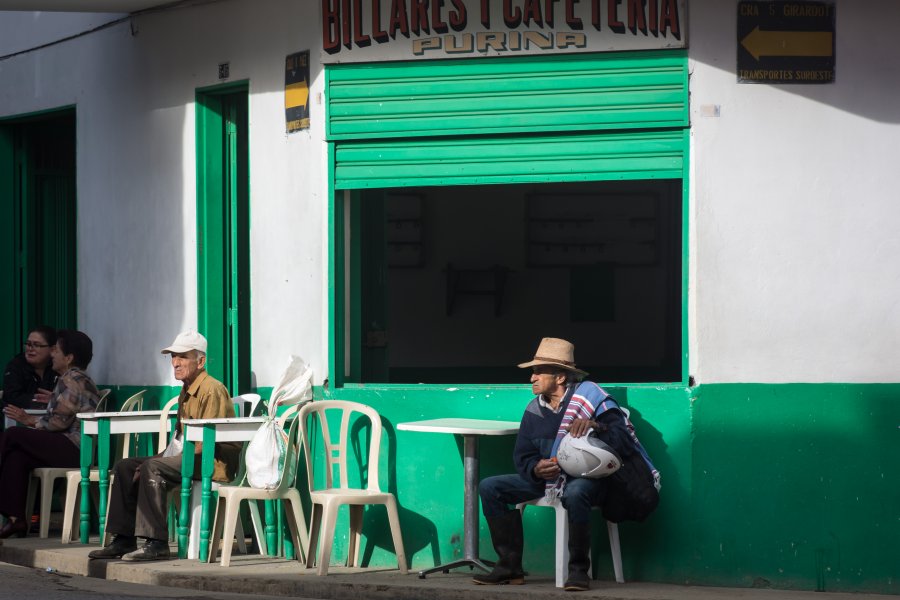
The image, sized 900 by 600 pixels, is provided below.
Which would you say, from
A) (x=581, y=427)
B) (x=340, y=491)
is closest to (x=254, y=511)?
(x=340, y=491)

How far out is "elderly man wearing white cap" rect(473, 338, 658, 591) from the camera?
752 centimetres

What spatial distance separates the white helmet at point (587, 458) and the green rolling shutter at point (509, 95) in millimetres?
1841

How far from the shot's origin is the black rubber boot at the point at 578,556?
752 cm

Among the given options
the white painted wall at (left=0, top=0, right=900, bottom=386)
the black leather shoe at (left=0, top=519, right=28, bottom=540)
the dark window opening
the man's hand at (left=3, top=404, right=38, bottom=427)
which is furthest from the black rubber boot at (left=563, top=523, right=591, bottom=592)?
the dark window opening

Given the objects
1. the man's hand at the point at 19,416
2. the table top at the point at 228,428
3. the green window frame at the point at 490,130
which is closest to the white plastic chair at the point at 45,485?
the man's hand at the point at 19,416

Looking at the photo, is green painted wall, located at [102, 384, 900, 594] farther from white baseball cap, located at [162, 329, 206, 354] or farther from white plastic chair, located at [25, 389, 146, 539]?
white plastic chair, located at [25, 389, 146, 539]

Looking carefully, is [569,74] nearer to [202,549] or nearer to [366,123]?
[366,123]

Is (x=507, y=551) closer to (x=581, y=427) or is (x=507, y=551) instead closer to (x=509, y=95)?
(x=581, y=427)

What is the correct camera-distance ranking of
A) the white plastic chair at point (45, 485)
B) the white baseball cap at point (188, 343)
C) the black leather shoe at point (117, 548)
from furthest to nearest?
the white plastic chair at point (45, 485) < the white baseball cap at point (188, 343) < the black leather shoe at point (117, 548)

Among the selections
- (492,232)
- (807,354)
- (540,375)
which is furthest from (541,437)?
(492,232)

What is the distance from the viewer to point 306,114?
352 inches

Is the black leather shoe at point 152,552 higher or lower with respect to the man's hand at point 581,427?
lower

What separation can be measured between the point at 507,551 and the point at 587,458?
28.6 inches

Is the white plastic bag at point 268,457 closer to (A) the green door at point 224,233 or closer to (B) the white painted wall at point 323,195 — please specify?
(B) the white painted wall at point 323,195
